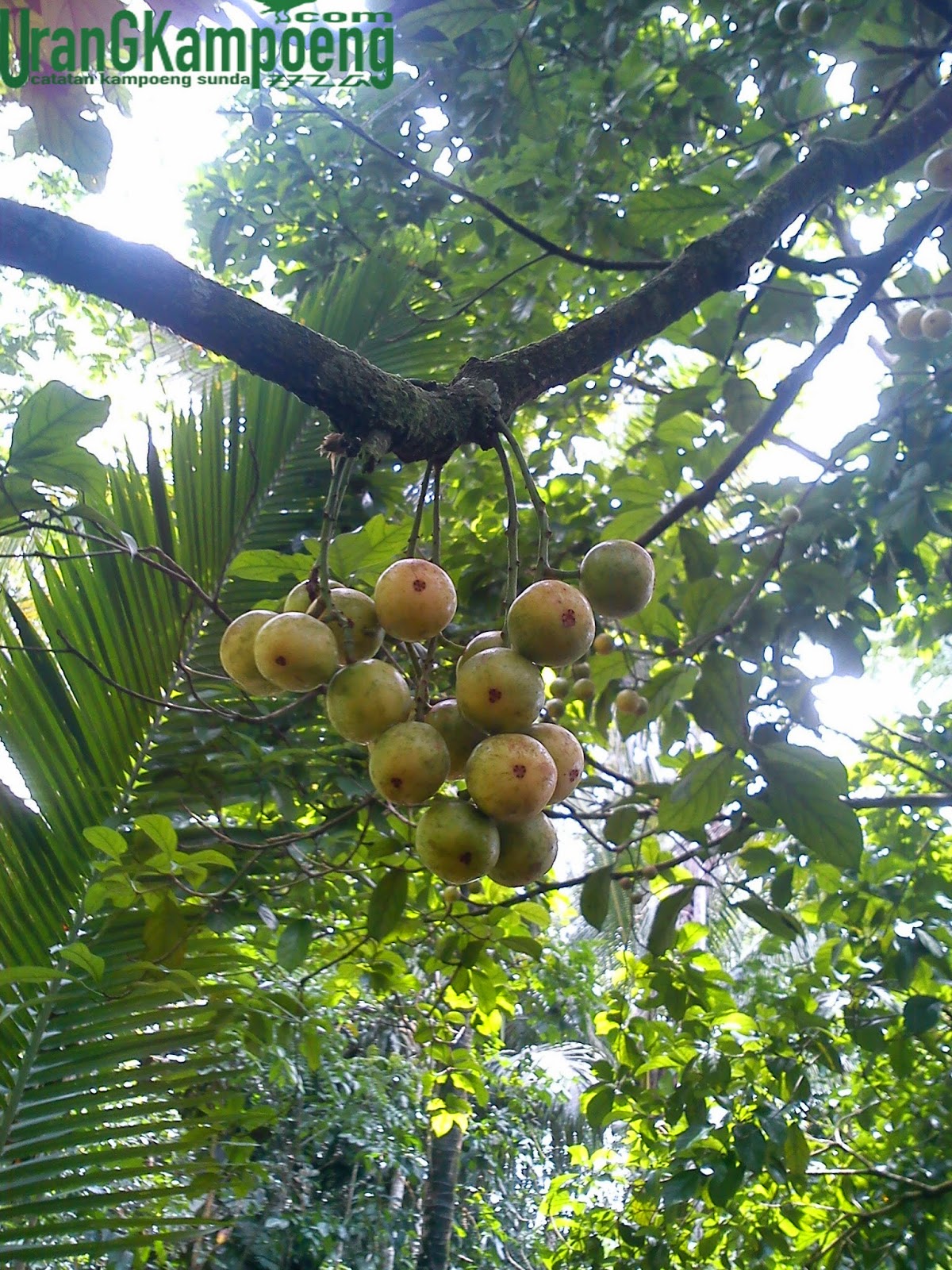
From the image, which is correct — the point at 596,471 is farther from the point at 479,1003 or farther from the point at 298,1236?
the point at 298,1236

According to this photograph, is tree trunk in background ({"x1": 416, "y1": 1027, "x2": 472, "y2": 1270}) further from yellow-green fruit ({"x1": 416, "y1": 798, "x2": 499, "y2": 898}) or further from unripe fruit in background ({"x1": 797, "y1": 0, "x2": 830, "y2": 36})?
unripe fruit in background ({"x1": 797, "y1": 0, "x2": 830, "y2": 36})

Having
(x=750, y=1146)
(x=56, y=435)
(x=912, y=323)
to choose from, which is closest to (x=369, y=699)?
(x=56, y=435)

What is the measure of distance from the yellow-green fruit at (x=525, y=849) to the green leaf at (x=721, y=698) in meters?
0.66

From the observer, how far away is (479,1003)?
2.49 m

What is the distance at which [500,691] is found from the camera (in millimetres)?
870

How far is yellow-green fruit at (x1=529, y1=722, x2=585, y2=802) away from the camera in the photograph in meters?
0.94

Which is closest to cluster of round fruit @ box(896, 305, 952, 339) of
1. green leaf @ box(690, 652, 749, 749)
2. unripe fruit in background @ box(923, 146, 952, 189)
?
unripe fruit in background @ box(923, 146, 952, 189)

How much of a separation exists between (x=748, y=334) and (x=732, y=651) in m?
0.84

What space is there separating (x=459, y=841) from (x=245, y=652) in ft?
1.07

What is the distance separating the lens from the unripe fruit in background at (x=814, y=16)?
6.92 ft

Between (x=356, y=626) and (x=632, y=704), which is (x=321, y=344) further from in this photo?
(x=632, y=704)

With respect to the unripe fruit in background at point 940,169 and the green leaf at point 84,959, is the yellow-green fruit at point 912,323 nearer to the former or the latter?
the unripe fruit in background at point 940,169

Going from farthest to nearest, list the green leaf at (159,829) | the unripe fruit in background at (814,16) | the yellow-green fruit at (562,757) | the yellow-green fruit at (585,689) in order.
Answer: the yellow-green fruit at (585,689)
the unripe fruit in background at (814,16)
the green leaf at (159,829)
the yellow-green fruit at (562,757)

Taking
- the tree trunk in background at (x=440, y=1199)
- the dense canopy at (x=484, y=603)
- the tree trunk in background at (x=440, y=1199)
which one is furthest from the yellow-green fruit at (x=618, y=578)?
the tree trunk in background at (x=440, y=1199)
